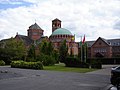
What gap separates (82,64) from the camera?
161ft

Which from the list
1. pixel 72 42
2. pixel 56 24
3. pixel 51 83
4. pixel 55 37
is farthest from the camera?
pixel 56 24

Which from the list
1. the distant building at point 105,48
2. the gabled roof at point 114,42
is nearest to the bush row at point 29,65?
the distant building at point 105,48

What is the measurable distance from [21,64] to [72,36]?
6806 centimetres

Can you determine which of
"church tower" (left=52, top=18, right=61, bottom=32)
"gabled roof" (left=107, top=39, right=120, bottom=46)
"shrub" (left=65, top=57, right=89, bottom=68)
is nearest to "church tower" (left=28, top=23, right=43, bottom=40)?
"church tower" (left=52, top=18, right=61, bottom=32)

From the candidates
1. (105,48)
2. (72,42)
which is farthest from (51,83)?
(72,42)

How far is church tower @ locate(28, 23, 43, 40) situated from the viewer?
11975cm

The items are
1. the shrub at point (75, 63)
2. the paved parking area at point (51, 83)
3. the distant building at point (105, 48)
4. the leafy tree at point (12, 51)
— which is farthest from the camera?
the distant building at point (105, 48)

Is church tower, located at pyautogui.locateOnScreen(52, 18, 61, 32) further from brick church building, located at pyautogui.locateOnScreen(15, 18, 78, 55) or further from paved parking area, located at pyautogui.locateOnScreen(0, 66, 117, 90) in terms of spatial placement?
paved parking area, located at pyautogui.locateOnScreen(0, 66, 117, 90)

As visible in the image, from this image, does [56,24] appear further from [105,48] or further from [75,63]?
[75,63]

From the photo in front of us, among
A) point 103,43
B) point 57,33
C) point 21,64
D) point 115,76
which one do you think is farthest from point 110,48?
point 115,76

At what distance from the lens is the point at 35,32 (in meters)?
121

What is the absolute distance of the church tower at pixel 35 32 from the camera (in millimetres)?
119750

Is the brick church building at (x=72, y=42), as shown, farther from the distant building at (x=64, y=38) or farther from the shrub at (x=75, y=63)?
the shrub at (x=75, y=63)

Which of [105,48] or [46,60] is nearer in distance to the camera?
[46,60]
